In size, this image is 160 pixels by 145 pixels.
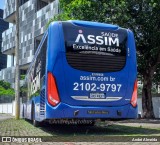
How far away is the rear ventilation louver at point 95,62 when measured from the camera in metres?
11.4

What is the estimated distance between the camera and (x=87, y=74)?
1138 centimetres

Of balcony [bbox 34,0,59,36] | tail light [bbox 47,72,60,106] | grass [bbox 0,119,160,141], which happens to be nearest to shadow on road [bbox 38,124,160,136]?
grass [bbox 0,119,160,141]

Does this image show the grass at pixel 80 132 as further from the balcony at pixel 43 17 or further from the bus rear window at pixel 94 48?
the balcony at pixel 43 17

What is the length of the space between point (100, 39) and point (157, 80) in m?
19.4

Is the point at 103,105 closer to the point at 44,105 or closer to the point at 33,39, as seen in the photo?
the point at 44,105

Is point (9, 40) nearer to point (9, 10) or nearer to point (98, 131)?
point (9, 10)

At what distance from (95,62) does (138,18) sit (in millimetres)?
13668

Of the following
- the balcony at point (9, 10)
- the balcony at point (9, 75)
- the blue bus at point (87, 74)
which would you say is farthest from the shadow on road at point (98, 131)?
the balcony at point (9, 10)

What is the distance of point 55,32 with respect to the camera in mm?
11438

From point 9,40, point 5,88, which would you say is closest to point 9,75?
point 5,88

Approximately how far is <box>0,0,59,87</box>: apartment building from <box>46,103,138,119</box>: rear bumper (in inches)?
1522

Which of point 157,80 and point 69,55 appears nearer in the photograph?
point 69,55

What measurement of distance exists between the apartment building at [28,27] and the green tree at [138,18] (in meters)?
25.2

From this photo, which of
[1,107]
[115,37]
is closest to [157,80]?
[115,37]
